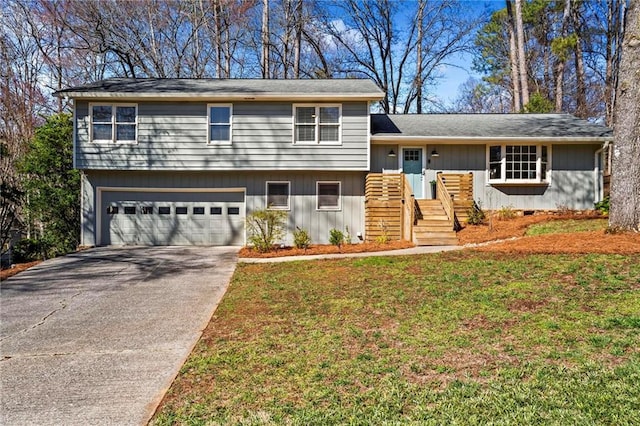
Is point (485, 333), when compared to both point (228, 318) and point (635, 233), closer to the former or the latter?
point (228, 318)

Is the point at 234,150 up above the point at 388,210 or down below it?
above

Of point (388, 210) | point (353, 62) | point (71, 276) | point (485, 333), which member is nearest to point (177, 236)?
point (71, 276)

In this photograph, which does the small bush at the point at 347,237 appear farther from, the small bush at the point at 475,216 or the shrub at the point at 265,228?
the small bush at the point at 475,216

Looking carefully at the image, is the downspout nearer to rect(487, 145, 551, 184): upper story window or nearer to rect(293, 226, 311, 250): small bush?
rect(487, 145, 551, 184): upper story window

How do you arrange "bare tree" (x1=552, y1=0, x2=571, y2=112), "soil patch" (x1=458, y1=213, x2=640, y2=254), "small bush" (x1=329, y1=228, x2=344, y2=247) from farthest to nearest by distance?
1. "bare tree" (x1=552, y1=0, x2=571, y2=112)
2. "small bush" (x1=329, y1=228, x2=344, y2=247)
3. "soil patch" (x1=458, y1=213, x2=640, y2=254)

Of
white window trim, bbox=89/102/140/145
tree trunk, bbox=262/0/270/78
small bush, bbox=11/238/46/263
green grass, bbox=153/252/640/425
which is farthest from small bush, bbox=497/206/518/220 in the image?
small bush, bbox=11/238/46/263

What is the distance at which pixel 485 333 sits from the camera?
14.6ft

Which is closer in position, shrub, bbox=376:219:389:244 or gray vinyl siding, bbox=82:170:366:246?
shrub, bbox=376:219:389:244

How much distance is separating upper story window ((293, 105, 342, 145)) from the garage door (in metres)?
2.94

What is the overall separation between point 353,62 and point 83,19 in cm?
1448

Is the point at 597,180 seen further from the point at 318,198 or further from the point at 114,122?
the point at 114,122

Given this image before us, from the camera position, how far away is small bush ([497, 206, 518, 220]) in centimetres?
1340

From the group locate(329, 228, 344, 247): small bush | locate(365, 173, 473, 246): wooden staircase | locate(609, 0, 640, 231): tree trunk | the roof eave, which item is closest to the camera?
locate(609, 0, 640, 231): tree trunk

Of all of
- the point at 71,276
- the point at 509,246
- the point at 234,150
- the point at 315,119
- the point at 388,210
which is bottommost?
the point at 71,276
